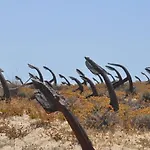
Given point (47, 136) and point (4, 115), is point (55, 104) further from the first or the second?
point (4, 115)

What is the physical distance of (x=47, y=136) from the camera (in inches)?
398

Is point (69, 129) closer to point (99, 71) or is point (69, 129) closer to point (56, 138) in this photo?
point (56, 138)

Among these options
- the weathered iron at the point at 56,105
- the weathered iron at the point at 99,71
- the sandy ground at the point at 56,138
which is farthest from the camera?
the weathered iron at the point at 99,71

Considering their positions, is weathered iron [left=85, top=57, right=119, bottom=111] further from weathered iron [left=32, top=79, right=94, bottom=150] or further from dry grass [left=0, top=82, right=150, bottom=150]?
weathered iron [left=32, top=79, right=94, bottom=150]

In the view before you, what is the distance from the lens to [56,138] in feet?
32.0

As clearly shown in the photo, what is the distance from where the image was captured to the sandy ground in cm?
924

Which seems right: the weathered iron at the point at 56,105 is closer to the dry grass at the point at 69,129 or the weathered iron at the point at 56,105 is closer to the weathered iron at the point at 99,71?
the dry grass at the point at 69,129

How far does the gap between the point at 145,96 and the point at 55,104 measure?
540 inches

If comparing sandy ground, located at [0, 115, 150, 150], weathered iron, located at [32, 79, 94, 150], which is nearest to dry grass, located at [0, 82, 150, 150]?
sandy ground, located at [0, 115, 150, 150]

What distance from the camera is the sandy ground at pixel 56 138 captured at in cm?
924

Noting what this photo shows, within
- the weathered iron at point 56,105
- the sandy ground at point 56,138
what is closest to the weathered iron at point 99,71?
the sandy ground at point 56,138

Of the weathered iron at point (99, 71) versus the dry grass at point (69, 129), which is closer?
the dry grass at point (69, 129)

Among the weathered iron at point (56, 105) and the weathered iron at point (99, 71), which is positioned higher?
the weathered iron at point (99, 71)

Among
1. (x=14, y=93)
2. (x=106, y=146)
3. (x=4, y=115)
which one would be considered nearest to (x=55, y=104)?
(x=106, y=146)
